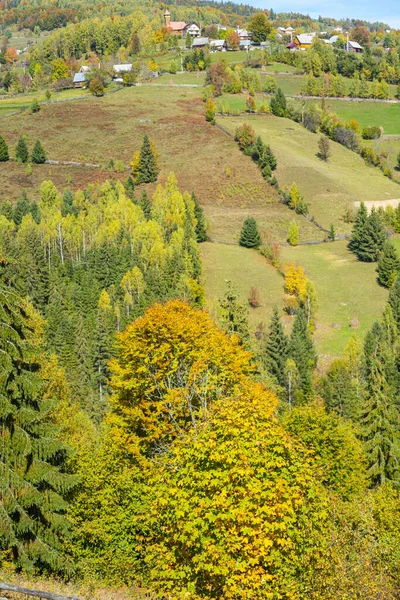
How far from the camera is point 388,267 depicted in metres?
113

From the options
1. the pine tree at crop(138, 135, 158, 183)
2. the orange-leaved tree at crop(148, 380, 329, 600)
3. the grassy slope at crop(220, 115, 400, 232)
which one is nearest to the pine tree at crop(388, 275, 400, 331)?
the grassy slope at crop(220, 115, 400, 232)

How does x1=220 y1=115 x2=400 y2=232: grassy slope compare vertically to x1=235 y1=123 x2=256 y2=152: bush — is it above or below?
below

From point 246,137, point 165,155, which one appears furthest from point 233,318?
point 165,155

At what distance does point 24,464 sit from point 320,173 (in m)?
140

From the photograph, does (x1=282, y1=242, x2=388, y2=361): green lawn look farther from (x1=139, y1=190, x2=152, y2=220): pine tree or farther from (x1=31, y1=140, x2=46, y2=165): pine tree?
(x1=31, y1=140, x2=46, y2=165): pine tree

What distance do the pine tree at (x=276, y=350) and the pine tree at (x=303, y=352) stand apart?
3.73 feet

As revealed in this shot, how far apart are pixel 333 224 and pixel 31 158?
235 feet

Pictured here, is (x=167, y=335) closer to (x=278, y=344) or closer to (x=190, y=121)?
(x=278, y=344)

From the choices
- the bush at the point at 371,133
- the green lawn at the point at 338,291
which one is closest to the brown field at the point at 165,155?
the green lawn at the point at 338,291

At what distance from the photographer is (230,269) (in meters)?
116

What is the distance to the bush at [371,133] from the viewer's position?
632 ft

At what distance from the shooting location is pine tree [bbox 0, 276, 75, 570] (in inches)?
955

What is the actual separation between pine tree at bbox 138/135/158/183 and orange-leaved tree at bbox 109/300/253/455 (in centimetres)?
11371

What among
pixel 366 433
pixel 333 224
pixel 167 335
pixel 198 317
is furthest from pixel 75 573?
pixel 333 224
